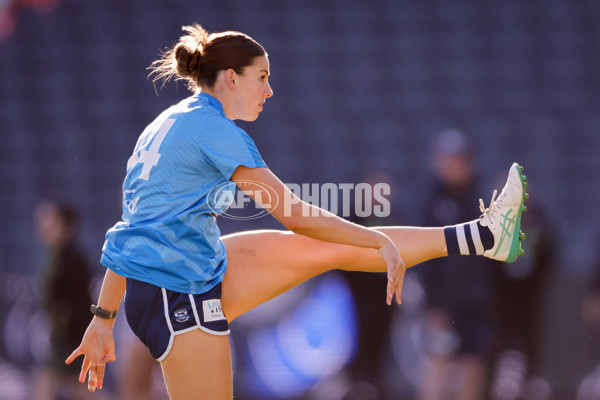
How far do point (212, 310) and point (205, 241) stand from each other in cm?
19

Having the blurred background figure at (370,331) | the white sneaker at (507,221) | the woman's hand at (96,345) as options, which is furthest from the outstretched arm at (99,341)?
the blurred background figure at (370,331)

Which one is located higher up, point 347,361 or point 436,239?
point 436,239

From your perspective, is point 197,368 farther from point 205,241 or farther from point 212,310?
point 205,241

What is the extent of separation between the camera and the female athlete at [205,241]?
75.7 inches

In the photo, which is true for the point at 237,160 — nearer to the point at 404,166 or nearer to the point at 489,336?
the point at 489,336

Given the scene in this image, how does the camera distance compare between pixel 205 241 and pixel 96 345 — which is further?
pixel 96 345

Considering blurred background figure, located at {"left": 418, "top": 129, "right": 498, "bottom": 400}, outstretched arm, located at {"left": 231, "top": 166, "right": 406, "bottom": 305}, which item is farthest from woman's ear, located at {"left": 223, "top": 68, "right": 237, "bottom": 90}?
blurred background figure, located at {"left": 418, "top": 129, "right": 498, "bottom": 400}

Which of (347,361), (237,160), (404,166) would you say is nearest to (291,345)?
(347,361)

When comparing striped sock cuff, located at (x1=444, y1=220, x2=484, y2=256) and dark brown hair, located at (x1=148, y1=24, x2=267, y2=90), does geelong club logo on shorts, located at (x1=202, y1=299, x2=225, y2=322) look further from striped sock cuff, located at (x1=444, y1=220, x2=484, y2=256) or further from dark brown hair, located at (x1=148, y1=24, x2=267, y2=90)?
striped sock cuff, located at (x1=444, y1=220, x2=484, y2=256)

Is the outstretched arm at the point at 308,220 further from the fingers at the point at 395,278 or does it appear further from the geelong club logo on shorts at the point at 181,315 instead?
the geelong club logo on shorts at the point at 181,315

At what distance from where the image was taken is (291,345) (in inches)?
197

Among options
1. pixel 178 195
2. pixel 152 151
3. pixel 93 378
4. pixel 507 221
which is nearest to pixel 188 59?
pixel 152 151

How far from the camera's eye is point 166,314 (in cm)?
198

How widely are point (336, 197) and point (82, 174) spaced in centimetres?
269
